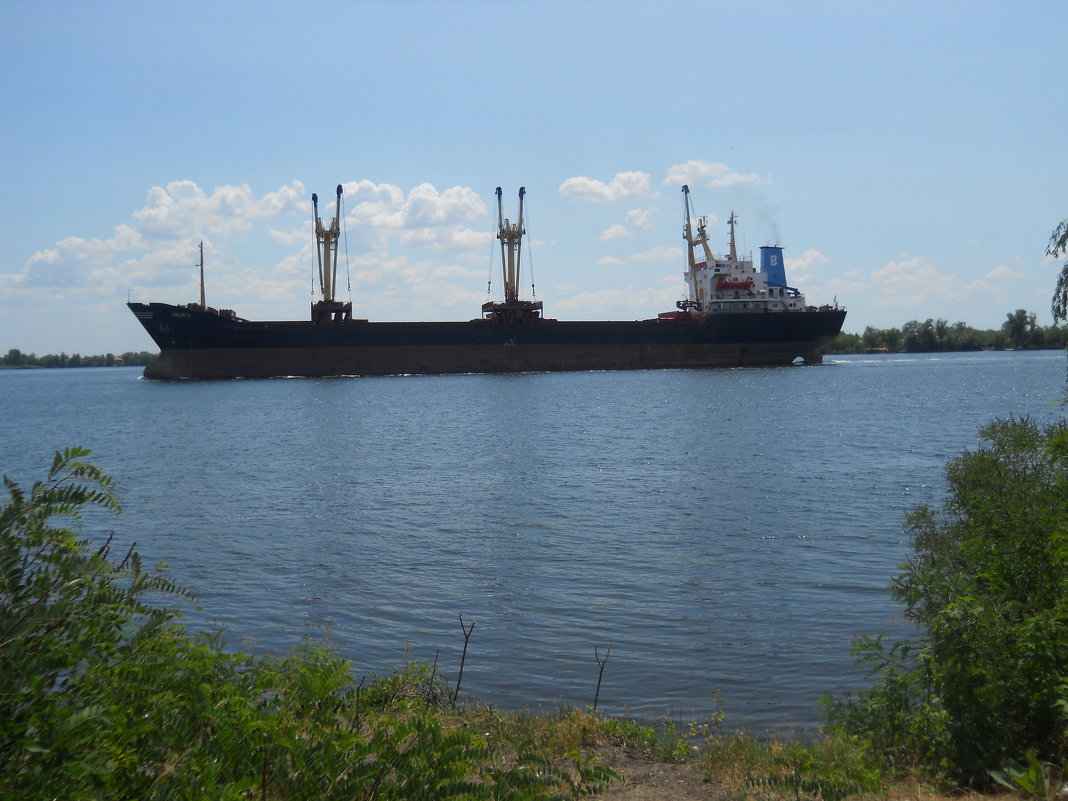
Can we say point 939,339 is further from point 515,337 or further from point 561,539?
point 561,539

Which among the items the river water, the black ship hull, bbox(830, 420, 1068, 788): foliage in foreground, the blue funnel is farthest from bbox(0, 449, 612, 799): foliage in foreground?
the blue funnel

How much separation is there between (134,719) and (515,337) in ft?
210

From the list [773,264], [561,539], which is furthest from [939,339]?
[561,539]

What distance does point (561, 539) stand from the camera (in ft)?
44.9

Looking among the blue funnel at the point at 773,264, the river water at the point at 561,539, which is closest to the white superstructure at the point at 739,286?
the blue funnel at the point at 773,264

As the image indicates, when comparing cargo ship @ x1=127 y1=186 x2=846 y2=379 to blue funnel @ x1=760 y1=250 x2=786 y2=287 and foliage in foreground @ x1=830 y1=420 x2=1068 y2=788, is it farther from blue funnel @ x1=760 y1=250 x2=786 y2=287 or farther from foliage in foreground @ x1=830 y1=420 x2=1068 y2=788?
foliage in foreground @ x1=830 y1=420 x2=1068 y2=788

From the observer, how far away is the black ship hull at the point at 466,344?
61.7 metres

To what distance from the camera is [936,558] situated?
8047 mm

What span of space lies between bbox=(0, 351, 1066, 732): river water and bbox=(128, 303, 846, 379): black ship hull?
88.8ft

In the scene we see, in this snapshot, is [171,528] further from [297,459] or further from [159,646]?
[159,646]

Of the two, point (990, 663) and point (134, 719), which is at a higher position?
point (134, 719)

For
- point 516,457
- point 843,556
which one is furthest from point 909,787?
point 516,457

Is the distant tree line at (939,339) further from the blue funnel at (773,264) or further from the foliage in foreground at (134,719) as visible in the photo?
the foliage in foreground at (134,719)

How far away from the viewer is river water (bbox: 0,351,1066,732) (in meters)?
8.15
